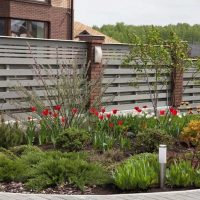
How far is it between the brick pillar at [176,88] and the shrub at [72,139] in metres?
7.89

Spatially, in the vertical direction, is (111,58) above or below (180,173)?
above

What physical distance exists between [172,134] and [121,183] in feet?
13.4

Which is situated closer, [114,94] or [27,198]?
[27,198]

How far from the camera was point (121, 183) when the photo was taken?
699 centimetres

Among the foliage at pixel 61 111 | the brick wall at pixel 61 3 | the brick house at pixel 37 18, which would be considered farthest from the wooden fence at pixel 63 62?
the brick wall at pixel 61 3

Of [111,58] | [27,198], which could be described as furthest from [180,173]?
[111,58]

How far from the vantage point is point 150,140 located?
9.28 m

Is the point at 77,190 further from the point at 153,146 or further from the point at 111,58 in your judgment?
the point at 111,58

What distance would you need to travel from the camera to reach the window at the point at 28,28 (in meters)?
22.7

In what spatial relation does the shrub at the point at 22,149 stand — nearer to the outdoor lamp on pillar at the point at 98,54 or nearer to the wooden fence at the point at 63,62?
the wooden fence at the point at 63,62

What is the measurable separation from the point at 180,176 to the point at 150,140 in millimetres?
2161

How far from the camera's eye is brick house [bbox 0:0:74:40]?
22047 mm

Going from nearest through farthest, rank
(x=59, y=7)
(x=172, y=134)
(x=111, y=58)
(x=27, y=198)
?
(x=27, y=198)
(x=172, y=134)
(x=111, y=58)
(x=59, y=7)

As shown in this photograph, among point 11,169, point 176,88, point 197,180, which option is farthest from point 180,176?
point 176,88
